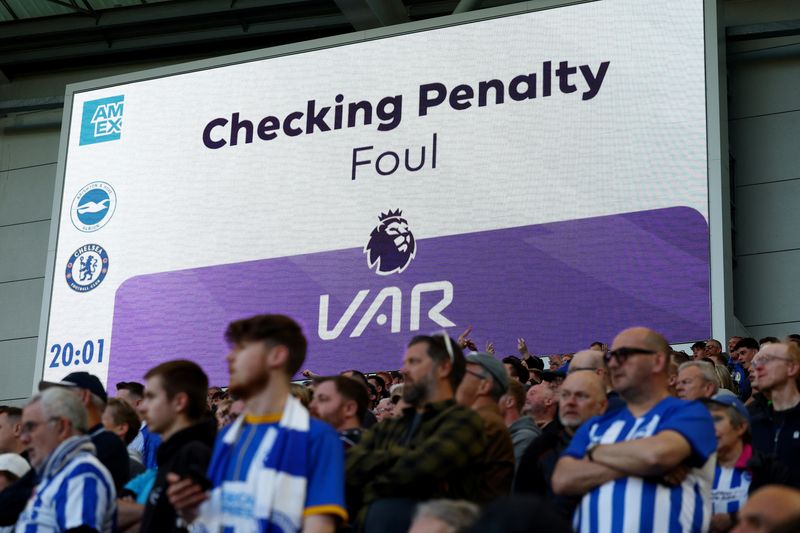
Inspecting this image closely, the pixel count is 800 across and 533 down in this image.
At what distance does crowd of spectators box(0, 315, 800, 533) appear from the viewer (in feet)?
11.8

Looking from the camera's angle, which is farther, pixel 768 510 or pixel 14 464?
pixel 14 464

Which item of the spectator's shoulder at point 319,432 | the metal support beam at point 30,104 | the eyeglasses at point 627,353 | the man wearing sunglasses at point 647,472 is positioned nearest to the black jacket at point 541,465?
the man wearing sunglasses at point 647,472

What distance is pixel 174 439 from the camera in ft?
13.6

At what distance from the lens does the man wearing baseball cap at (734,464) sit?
4832mm

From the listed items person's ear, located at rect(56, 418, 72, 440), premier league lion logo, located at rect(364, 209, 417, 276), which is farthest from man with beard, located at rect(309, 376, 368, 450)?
premier league lion logo, located at rect(364, 209, 417, 276)

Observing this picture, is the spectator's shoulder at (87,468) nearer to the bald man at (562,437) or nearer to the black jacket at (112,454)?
the black jacket at (112,454)

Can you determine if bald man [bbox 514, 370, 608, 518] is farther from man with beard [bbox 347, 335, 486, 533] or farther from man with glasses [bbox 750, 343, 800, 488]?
man with glasses [bbox 750, 343, 800, 488]

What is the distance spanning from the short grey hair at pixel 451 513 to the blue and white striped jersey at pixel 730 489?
2.51m

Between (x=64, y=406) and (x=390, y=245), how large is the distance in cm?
722

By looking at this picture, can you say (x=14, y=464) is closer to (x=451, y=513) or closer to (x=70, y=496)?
(x=70, y=496)

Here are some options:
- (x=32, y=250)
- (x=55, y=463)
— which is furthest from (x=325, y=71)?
(x=55, y=463)

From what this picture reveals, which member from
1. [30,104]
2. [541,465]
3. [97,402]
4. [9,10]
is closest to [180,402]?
[97,402]

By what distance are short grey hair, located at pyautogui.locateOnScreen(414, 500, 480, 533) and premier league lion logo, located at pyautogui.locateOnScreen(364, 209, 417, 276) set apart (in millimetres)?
8693

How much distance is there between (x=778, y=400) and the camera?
5.96 m
